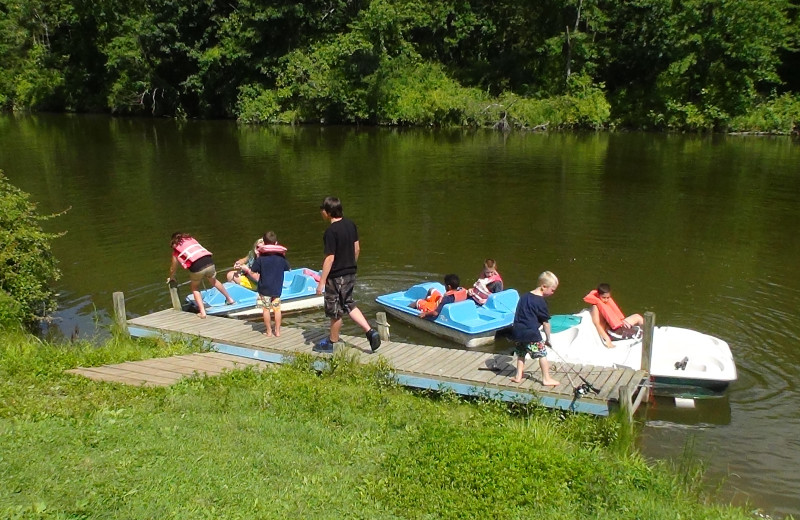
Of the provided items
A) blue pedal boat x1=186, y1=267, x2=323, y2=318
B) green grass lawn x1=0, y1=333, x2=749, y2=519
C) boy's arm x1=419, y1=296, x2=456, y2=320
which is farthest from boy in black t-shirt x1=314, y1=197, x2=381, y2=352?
blue pedal boat x1=186, y1=267, x2=323, y2=318

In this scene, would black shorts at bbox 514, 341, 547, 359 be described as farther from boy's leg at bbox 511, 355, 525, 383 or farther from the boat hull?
the boat hull

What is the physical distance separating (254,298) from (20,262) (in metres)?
3.66

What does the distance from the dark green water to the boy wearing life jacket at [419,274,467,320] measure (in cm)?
39

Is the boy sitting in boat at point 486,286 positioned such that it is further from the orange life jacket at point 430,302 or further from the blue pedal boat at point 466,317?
the orange life jacket at point 430,302

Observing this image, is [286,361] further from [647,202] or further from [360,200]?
[647,202]

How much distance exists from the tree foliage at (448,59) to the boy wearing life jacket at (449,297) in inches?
1274

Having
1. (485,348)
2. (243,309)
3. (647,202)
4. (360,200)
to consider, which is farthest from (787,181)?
(243,309)

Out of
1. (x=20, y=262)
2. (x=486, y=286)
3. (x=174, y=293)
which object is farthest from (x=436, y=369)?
(x=20, y=262)

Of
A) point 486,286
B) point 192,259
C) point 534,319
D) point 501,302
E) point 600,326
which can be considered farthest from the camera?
point 486,286

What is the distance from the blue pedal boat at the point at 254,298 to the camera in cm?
1199

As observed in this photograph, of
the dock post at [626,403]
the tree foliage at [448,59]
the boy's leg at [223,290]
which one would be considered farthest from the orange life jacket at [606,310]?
the tree foliage at [448,59]

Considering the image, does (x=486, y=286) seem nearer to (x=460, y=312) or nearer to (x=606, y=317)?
(x=460, y=312)

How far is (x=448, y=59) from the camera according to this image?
5025 centimetres

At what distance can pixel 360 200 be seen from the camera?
21609 mm
